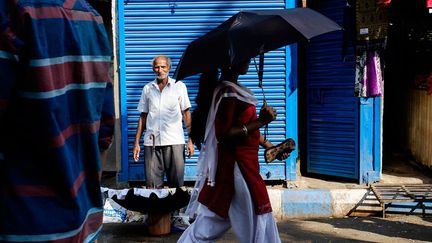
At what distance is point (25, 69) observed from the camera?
54.9 inches

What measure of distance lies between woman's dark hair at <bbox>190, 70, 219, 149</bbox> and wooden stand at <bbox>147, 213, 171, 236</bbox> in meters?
1.50

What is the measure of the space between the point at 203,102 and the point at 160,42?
121 inches

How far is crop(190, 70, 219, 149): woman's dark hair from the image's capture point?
12.5 feet

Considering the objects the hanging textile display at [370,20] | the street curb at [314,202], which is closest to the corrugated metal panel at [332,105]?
the hanging textile display at [370,20]

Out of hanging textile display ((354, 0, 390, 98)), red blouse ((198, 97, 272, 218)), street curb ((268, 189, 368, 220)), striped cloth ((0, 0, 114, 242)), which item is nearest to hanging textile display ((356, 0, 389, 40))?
hanging textile display ((354, 0, 390, 98))

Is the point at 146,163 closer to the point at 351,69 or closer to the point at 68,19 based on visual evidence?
the point at 351,69

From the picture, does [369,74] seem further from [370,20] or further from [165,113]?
[165,113]

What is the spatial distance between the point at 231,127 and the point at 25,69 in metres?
2.29

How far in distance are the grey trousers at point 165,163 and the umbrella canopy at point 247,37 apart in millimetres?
2003

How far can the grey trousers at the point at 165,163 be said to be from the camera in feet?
18.6

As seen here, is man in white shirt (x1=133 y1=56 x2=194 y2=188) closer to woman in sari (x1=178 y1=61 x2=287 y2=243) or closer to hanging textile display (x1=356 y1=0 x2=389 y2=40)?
woman in sari (x1=178 y1=61 x2=287 y2=243)

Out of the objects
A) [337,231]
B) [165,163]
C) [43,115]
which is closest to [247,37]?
[43,115]

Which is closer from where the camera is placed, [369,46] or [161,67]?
[161,67]

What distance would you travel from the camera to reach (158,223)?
17.2ft
